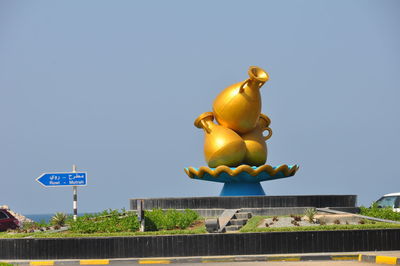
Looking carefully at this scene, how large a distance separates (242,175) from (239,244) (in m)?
10.0

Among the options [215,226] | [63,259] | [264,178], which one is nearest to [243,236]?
[215,226]

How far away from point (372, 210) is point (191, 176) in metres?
8.44

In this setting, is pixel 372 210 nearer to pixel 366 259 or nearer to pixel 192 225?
pixel 192 225

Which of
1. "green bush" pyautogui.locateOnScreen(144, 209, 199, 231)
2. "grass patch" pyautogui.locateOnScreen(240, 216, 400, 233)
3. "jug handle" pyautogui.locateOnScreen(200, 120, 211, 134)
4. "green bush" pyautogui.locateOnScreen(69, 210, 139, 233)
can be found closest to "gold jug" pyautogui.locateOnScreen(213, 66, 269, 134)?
"jug handle" pyautogui.locateOnScreen(200, 120, 211, 134)

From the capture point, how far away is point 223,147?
106 ft

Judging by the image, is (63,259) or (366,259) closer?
(366,259)

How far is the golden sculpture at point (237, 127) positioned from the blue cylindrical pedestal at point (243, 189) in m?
0.92

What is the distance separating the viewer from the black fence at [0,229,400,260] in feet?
71.4

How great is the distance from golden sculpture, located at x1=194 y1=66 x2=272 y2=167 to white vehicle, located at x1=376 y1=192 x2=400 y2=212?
18.0 feet

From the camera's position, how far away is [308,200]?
29.6 m

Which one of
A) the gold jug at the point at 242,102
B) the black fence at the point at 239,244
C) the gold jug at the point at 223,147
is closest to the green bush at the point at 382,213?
the black fence at the point at 239,244

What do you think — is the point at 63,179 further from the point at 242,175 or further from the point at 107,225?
the point at 242,175

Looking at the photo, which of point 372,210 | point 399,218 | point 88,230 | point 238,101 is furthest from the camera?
point 238,101

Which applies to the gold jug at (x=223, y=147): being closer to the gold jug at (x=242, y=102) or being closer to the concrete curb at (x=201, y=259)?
the gold jug at (x=242, y=102)
